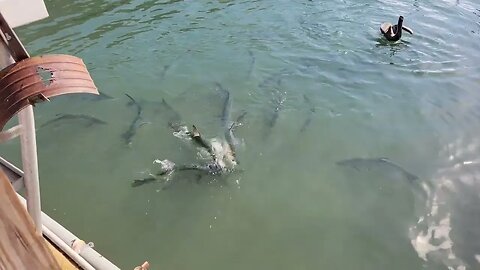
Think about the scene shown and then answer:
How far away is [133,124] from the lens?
7.55 meters

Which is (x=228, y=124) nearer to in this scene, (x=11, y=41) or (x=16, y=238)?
(x=11, y=41)

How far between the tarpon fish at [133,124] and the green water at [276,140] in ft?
0.29

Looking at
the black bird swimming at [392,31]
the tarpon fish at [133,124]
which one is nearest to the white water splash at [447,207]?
the black bird swimming at [392,31]

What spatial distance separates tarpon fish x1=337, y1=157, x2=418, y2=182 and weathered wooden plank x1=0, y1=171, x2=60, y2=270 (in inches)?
227

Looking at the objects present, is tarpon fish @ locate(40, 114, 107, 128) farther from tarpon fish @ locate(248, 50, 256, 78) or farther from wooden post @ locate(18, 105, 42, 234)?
wooden post @ locate(18, 105, 42, 234)

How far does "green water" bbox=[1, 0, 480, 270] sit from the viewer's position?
558 cm

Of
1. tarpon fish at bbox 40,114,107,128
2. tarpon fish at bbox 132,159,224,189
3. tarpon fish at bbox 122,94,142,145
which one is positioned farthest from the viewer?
tarpon fish at bbox 40,114,107,128

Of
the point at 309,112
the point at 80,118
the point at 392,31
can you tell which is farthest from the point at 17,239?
the point at 392,31

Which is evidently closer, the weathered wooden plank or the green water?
the weathered wooden plank

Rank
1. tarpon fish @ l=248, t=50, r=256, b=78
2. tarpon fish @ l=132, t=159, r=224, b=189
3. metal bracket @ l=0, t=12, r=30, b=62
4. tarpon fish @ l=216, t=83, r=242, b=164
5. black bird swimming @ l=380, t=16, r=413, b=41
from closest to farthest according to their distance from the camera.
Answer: metal bracket @ l=0, t=12, r=30, b=62
tarpon fish @ l=132, t=159, r=224, b=189
tarpon fish @ l=216, t=83, r=242, b=164
tarpon fish @ l=248, t=50, r=256, b=78
black bird swimming @ l=380, t=16, r=413, b=41

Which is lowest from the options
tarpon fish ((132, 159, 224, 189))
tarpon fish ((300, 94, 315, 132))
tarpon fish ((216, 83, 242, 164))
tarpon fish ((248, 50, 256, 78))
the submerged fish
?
tarpon fish ((300, 94, 315, 132))

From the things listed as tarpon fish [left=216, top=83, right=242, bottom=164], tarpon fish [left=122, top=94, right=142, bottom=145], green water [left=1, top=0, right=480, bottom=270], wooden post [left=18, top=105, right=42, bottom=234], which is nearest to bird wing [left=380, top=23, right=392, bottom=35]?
green water [left=1, top=0, right=480, bottom=270]

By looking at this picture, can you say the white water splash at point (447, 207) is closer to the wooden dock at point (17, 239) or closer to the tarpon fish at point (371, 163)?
the tarpon fish at point (371, 163)

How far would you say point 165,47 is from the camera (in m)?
10.3
